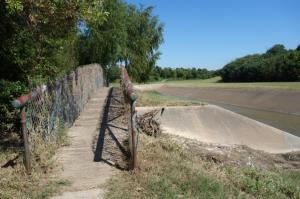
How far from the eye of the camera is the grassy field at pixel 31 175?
6.40 metres

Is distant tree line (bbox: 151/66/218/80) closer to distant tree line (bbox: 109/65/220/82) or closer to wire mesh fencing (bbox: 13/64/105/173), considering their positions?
distant tree line (bbox: 109/65/220/82)

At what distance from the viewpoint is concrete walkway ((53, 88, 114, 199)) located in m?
6.55

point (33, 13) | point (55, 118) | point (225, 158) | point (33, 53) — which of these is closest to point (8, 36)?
point (33, 53)

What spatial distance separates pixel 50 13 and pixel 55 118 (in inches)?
91.7

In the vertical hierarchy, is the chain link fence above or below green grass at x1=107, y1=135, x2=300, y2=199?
above

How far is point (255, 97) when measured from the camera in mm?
47031

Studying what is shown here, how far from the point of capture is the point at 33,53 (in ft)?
32.9

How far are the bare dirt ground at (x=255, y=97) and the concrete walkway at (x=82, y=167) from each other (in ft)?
92.1

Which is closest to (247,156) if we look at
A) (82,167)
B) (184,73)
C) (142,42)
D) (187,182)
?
(82,167)

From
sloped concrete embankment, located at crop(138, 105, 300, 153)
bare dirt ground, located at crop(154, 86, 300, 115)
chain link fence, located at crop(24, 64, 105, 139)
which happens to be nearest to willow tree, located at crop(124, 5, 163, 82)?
bare dirt ground, located at crop(154, 86, 300, 115)

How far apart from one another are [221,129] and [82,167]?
13.8 m

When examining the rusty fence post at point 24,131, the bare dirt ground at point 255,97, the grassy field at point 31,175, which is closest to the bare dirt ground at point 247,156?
the grassy field at point 31,175

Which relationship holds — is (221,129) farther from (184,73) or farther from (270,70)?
(184,73)

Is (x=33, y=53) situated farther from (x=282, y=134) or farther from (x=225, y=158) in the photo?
(x=282, y=134)
